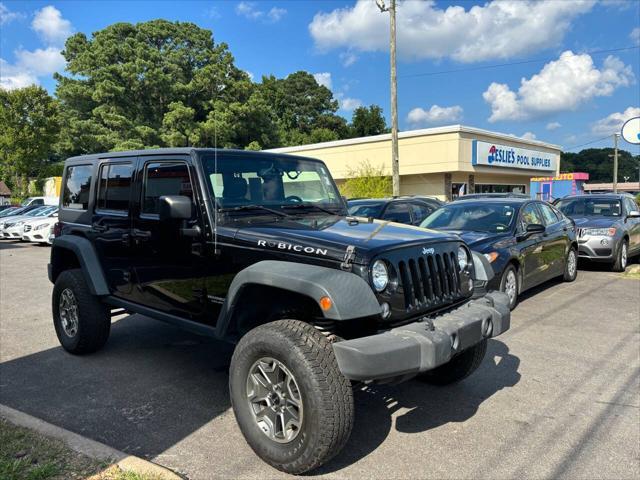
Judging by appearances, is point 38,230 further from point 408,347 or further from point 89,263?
point 408,347

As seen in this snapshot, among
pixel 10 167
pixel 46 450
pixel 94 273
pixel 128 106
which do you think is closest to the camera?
pixel 46 450

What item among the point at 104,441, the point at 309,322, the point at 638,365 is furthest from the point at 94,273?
the point at 638,365

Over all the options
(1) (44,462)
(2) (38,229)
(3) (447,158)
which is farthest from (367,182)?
(1) (44,462)

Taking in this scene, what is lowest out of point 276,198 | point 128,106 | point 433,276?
point 433,276

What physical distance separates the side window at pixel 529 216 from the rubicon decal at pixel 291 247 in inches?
204

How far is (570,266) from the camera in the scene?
927cm

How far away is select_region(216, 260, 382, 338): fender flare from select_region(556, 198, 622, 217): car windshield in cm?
994

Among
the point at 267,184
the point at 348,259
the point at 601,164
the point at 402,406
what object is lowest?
the point at 402,406

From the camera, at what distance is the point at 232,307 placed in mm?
3455

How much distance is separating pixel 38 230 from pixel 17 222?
2.34 m

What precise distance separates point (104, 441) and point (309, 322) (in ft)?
5.25

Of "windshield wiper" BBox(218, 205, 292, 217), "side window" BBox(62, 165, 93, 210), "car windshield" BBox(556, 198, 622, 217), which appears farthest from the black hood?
"car windshield" BBox(556, 198, 622, 217)

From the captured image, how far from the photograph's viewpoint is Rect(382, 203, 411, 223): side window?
1086 cm

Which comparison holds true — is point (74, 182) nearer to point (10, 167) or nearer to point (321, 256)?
point (321, 256)
